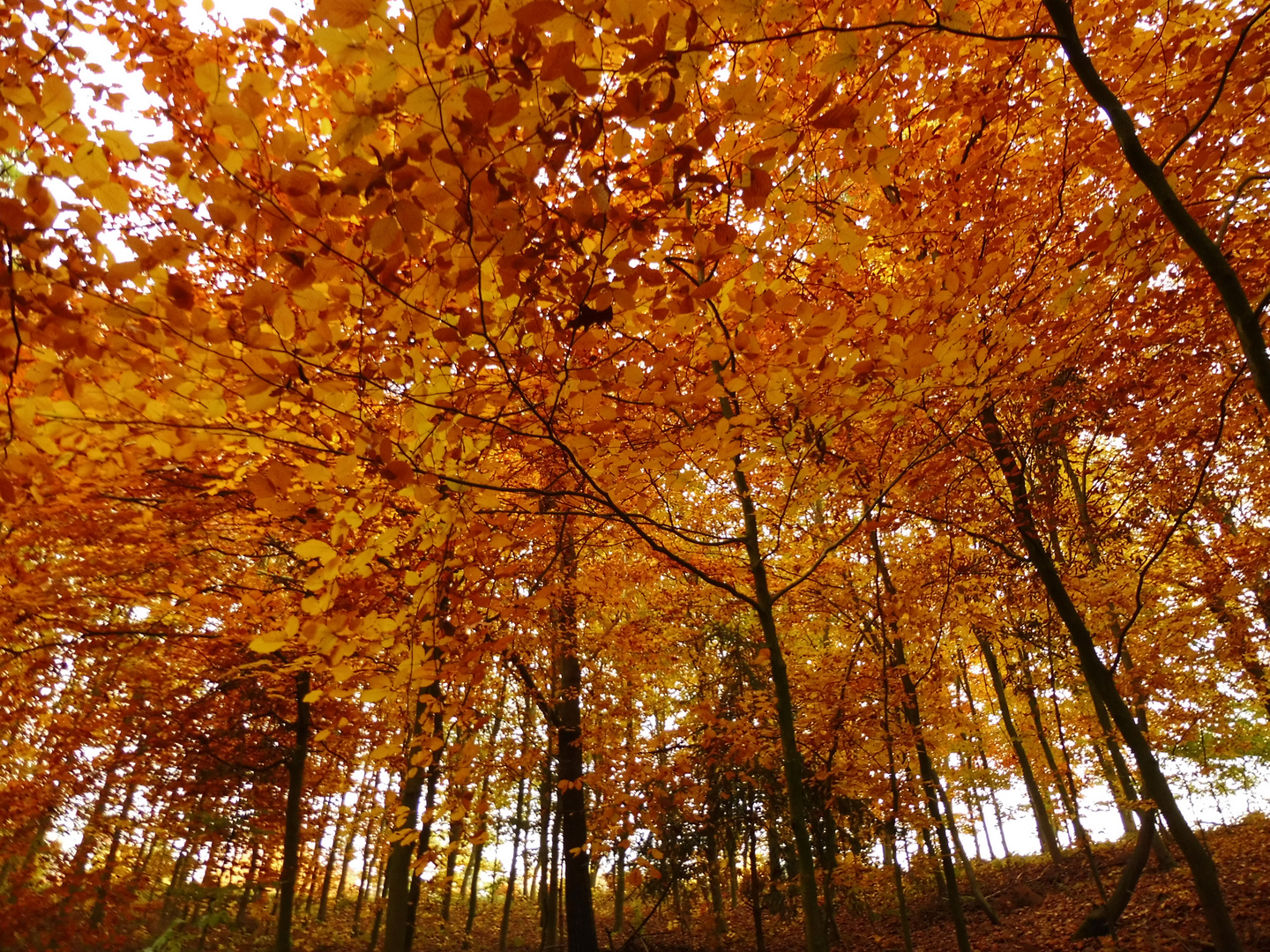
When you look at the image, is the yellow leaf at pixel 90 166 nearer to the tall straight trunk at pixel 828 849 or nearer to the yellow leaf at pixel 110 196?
the yellow leaf at pixel 110 196

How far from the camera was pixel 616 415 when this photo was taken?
2676 millimetres

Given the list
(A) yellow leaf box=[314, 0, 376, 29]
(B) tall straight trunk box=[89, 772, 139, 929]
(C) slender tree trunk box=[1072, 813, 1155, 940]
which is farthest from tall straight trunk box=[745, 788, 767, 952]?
(A) yellow leaf box=[314, 0, 376, 29]

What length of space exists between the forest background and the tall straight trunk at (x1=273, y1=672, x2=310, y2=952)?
5cm

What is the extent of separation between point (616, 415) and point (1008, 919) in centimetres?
1145

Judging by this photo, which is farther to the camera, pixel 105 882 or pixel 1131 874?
pixel 105 882

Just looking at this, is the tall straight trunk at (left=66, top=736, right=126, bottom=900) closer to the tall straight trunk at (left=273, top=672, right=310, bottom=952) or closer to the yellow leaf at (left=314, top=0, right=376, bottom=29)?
the tall straight trunk at (left=273, top=672, right=310, bottom=952)

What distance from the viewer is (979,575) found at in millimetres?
7391

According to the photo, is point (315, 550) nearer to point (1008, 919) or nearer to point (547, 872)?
point (547, 872)

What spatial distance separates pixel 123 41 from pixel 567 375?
5379 mm

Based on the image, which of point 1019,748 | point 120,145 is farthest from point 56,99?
point 1019,748

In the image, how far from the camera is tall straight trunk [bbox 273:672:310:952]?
716 centimetres

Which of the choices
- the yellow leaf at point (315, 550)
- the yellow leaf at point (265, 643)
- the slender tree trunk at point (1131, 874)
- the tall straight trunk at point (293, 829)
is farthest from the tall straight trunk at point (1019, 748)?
the yellow leaf at point (265, 643)

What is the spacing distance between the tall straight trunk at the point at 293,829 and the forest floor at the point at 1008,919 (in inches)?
43.5

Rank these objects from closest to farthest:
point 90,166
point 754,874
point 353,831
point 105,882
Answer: point 90,166, point 105,882, point 754,874, point 353,831
